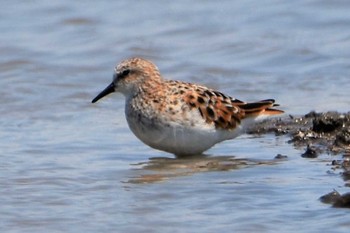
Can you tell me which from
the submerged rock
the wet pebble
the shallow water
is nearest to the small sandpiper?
the shallow water

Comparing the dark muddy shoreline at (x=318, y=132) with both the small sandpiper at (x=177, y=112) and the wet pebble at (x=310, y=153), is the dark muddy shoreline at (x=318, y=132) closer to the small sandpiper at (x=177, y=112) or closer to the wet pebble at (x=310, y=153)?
the wet pebble at (x=310, y=153)

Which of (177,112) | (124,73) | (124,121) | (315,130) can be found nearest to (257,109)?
(315,130)

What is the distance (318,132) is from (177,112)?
1.35 m

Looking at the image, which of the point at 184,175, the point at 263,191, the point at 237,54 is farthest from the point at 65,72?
the point at 263,191

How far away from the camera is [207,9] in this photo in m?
16.0

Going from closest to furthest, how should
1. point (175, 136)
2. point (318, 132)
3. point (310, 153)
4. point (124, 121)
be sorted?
point (310, 153), point (175, 136), point (318, 132), point (124, 121)

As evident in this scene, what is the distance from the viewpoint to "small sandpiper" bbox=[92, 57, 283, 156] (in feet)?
32.2

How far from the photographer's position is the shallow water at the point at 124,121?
26.5 ft

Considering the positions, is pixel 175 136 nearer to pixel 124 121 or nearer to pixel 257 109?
pixel 257 109

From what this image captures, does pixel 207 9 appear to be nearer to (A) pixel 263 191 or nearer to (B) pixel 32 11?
(B) pixel 32 11

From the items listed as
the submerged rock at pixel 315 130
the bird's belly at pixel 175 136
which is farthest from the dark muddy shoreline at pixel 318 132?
the bird's belly at pixel 175 136

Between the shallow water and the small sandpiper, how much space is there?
195 mm

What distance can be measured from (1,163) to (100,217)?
78.5 inches

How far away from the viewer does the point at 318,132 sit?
1026cm
